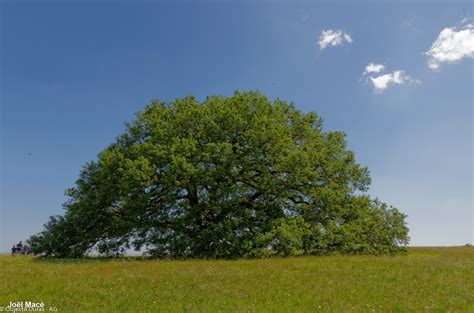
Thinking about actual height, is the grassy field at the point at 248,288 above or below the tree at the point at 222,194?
below

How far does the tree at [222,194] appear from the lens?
92.9 ft

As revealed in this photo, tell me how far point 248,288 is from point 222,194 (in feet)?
48.0

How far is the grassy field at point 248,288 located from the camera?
1202 centimetres

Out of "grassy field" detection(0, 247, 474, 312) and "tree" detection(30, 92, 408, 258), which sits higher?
"tree" detection(30, 92, 408, 258)

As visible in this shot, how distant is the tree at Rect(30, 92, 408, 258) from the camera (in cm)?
2831

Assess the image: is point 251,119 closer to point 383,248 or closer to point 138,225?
point 138,225

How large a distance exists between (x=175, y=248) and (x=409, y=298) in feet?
61.2

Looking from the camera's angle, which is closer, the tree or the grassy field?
the grassy field

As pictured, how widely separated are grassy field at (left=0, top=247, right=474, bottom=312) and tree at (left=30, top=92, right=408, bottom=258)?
28.2 feet

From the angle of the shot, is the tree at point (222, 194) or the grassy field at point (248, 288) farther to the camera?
the tree at point (222, 194)

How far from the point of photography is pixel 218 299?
12664 millimetres

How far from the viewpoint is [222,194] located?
2877 cm

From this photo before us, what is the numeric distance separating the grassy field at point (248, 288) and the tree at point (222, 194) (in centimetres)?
860

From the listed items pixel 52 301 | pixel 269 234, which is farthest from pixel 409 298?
pixel 269 234
